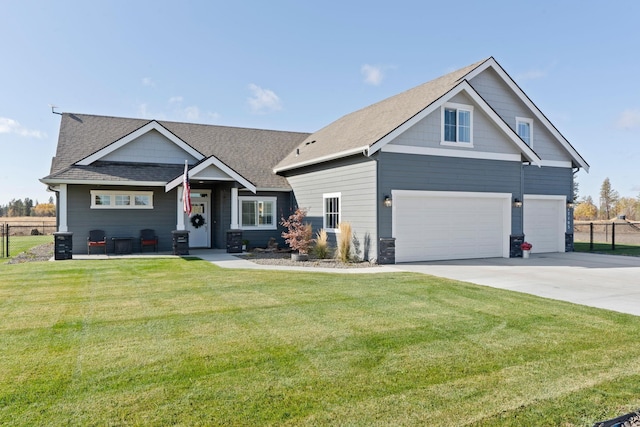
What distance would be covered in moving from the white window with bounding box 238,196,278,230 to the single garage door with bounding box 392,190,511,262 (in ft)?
21.9

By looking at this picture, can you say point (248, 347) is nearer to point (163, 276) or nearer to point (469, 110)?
point (163, 276)

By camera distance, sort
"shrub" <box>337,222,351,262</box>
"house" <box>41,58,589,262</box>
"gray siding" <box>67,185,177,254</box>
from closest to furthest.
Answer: "house" <box>41,58,589,262</box>, "shrub" <box>337,222,351,262</box>, "gray siding" <box>67,185,177,254</box>

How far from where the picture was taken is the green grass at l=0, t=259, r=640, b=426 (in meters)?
3.36

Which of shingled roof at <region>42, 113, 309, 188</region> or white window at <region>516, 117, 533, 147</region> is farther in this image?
white window at <region>516, 117, 533, 147</region>

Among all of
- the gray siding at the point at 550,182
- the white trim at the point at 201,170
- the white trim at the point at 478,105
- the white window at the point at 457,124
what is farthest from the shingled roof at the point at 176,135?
the gray siding at the point at 550,182

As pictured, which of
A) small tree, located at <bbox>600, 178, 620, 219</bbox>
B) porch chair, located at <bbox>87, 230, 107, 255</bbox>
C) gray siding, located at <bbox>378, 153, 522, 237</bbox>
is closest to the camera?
gray siding, located at <bbox>378, 153, 522, 237</bbox>

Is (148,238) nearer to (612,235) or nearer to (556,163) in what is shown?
(556,163)

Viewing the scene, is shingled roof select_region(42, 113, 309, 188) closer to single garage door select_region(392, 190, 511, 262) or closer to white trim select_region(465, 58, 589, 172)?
single garage door select_region(392, 190, 511, 262)

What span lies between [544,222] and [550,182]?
5.39 ft

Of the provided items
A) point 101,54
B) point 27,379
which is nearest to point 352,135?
point 101,54

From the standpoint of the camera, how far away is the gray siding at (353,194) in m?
12.7

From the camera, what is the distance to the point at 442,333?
17.8ft

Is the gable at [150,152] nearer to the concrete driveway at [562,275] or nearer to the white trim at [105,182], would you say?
the white trim at [105,182]

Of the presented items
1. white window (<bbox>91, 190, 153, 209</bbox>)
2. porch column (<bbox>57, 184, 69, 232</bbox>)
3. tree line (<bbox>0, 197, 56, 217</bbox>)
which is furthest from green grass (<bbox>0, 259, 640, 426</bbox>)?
tree line (<bbox>0, 197, 56, 217</bbox>)
